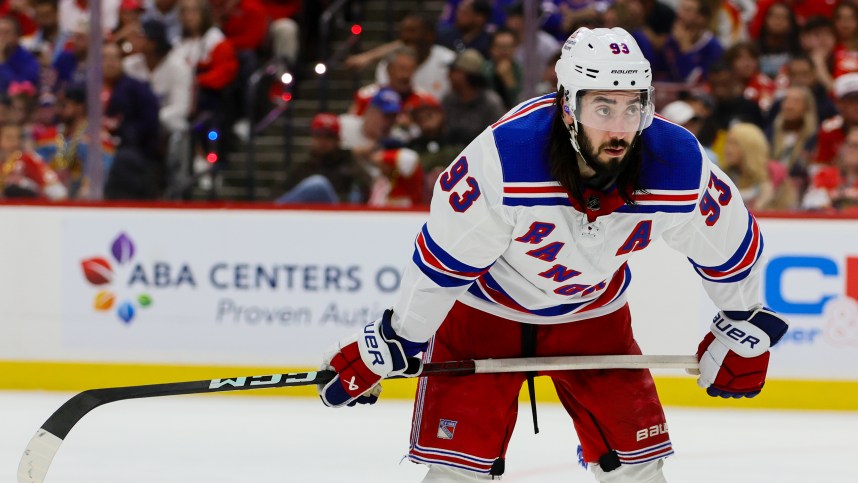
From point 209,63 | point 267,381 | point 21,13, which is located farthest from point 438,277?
point 21,13

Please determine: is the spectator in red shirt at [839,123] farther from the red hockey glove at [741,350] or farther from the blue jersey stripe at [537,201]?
the blue jersey stripe at [537,201]

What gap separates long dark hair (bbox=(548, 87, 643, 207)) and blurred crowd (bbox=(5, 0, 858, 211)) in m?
3.02

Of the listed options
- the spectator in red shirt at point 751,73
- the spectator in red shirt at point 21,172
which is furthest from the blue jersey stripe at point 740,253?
the spectator in red shirt at point 21,172

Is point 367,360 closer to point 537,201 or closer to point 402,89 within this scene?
point 537,201

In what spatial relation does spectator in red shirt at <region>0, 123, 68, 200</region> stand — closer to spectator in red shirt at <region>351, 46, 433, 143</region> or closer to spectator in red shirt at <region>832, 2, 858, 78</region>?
spectator in red shirt at <region>351, 46, 433, 143</region>

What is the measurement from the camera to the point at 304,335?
19.6ft

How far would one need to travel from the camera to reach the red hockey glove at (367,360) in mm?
3061

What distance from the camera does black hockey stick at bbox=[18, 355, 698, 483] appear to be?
10.4ft

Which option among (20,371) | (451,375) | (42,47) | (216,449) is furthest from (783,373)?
(42,47)

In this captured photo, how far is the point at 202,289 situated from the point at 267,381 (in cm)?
276

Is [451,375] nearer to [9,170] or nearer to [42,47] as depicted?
[9,170]

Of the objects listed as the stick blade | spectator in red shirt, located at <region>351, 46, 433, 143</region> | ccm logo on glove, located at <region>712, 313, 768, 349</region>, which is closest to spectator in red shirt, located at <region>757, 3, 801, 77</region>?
spectator in red shirt, located at <region>351, 46, 433, 143</region>

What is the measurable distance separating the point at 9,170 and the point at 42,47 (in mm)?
1129

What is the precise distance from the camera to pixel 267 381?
11.0 ft
